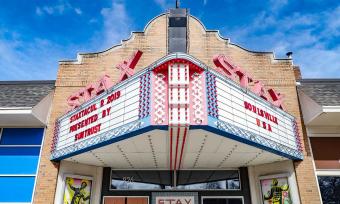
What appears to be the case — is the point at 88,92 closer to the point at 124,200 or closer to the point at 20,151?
the point at 20,151

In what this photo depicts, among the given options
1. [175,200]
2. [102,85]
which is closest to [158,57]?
[102,85]

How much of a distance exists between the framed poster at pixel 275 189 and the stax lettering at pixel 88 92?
6.70 meters

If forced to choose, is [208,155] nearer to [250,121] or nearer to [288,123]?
[250,121]

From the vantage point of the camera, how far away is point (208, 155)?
9.75m

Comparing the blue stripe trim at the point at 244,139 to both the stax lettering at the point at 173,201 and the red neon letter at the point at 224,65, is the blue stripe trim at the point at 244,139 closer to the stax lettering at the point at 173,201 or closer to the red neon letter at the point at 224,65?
the red neon letter at the point at 224,65

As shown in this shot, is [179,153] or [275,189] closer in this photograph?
[179,153]

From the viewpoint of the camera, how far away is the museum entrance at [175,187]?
10.8 m

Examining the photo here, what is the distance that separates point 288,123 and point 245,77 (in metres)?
2.34

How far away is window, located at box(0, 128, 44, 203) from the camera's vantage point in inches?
406

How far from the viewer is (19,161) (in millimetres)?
10789

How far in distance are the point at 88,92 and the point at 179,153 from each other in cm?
443

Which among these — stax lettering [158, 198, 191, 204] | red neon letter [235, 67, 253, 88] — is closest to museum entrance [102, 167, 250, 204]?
stax lettering [158, 198, 191, 204]

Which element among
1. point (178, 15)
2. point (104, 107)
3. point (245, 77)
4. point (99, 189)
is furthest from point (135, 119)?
point (178, 15)

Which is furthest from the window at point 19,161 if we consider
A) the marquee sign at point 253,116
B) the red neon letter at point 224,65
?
the red neon letter at point 224,65
